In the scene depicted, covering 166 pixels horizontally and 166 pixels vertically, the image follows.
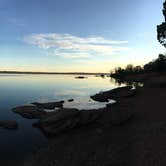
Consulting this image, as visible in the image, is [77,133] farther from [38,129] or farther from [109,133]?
[38,129]

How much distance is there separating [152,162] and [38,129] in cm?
1523

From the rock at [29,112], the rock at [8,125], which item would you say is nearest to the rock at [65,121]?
the rock at [8,125]

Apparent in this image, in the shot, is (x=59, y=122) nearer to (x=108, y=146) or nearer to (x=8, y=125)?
(x=8, y=125)

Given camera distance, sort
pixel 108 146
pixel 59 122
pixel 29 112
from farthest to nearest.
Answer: pixel 29 112, pixel 59 122, pixel 108 146

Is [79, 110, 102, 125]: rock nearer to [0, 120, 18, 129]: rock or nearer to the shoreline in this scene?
the shoreline

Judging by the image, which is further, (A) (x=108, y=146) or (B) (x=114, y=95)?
(B) (x=114, y=95)

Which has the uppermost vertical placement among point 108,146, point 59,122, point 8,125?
point 59,122

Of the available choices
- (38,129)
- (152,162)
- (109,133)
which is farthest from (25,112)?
(152,162)

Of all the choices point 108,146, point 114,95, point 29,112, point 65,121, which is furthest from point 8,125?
point 114,95

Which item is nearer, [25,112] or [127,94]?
[25,112]

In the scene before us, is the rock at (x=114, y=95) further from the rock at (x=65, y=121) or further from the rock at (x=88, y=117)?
the rock at (x=65, y=121)

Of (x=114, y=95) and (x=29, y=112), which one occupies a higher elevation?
(x=114, y=95)

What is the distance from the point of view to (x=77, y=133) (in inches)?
838

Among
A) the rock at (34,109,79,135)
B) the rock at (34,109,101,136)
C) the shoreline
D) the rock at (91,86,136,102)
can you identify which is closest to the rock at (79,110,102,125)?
the rock at (34,109,101,136)
